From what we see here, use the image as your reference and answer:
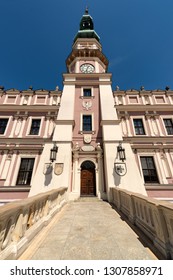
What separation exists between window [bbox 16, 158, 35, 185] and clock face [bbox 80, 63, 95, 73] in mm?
12947

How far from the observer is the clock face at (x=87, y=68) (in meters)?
15.8

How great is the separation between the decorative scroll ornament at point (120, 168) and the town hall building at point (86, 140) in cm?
7

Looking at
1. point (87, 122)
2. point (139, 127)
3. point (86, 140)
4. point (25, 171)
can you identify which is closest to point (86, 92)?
point (87, 122)

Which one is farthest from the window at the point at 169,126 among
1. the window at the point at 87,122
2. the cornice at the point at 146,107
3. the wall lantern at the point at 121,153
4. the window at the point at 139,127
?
the window at the point at 87,122

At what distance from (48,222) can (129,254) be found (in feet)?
9.07

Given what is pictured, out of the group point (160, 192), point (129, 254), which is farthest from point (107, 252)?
point (160, 192)

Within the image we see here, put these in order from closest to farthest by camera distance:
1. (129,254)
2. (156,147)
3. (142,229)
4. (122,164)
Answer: (129,254)
(142,229)
(122,164)
(156,147)

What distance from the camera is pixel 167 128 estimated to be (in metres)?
12.0

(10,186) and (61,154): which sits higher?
(61,154)

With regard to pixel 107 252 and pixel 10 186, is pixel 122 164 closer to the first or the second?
pixel 107 252

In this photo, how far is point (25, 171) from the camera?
1005 cm

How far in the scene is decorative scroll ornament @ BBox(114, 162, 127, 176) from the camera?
8.57 meters

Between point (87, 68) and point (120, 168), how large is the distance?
549 inches

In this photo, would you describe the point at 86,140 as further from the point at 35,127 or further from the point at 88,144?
the point at 35,127
